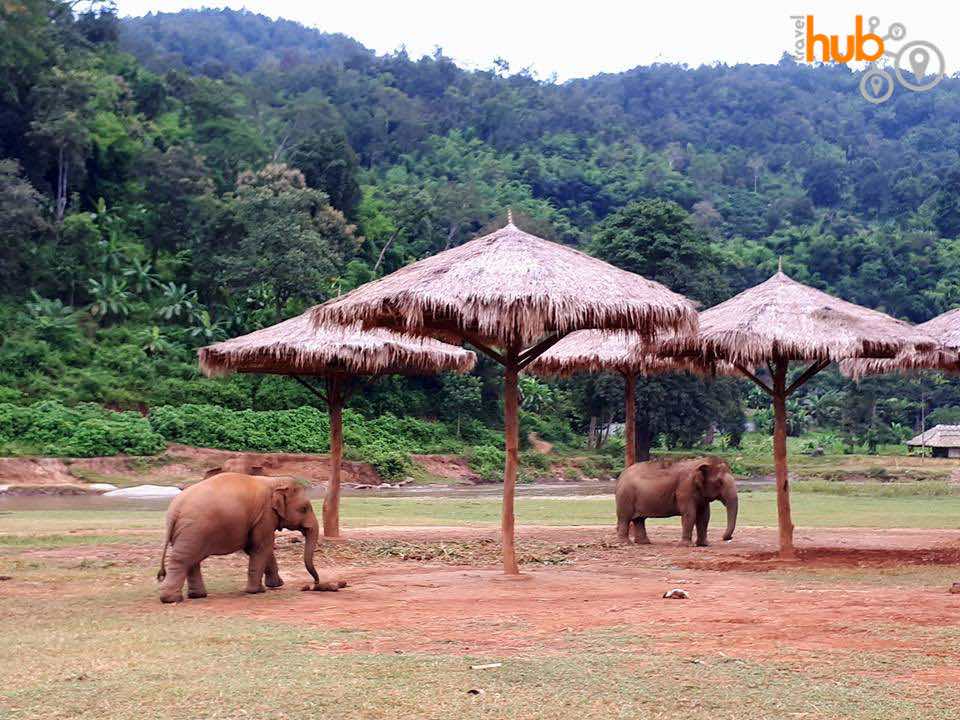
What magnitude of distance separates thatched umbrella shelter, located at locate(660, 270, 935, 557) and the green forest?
3011 centimetres

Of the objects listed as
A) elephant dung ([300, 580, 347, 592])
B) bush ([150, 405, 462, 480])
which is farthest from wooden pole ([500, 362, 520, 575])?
bush ([150, 405, 462, 480])

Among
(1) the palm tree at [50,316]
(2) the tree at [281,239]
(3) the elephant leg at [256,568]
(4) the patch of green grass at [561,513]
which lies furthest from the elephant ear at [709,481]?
(1) the palm tree at [50,316]

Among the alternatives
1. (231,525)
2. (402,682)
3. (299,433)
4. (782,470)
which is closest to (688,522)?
(782,470)

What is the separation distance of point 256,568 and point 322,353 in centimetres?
553

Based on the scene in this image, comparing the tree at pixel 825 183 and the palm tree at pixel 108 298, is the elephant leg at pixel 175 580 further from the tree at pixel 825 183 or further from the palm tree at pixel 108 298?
the tree at pixel 825 183

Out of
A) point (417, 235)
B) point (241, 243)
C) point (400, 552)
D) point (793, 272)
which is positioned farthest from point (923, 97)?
point (400, 552)

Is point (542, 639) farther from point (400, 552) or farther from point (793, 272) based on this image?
point (793, 272)

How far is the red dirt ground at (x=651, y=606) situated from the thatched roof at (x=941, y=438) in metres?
38.8

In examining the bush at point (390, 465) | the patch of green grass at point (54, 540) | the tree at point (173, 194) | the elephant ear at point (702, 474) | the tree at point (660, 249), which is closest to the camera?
the patch of green grass at point (54, 540)

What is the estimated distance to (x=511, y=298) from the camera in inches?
483

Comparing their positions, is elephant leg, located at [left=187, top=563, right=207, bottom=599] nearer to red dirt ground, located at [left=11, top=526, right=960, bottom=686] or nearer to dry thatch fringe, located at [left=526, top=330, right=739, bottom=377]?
red dirt ground, located at [left=11, top=526, right=960, bottom=686]

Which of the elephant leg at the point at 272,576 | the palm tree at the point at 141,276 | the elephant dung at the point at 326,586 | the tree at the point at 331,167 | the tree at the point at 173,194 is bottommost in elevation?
the elephant dung at the point at 326,586

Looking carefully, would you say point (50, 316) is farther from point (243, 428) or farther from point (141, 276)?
point (243, 428)

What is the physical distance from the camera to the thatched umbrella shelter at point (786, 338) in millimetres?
14492
